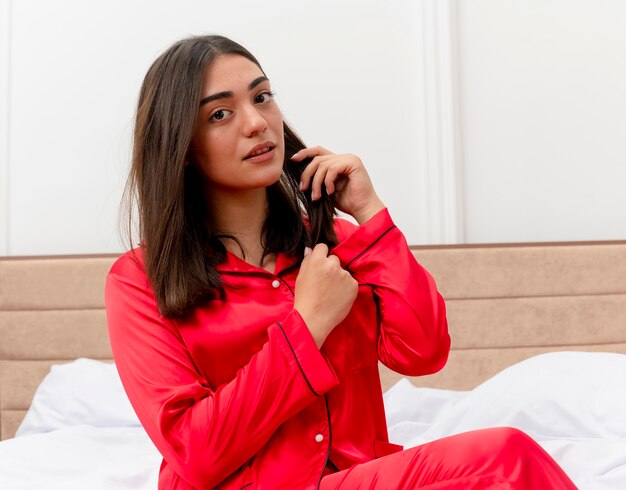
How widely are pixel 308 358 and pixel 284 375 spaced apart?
0.15ft

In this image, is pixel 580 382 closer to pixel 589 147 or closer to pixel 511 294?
pixel 511 294

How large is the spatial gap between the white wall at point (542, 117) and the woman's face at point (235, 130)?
5.47 feet

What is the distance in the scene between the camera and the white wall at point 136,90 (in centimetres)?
294

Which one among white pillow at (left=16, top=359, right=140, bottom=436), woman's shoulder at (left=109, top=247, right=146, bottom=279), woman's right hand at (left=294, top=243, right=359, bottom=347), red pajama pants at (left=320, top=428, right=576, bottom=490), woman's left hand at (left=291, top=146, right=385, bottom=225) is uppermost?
woman's left hand at (left=291, top=146, right=385, bottom=225)

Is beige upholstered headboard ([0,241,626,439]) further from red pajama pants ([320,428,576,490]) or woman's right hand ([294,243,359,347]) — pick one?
red pajama pants ([320,428,576,490])

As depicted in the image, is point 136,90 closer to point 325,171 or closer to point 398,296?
point 325,171

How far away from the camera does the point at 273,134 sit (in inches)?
55.2

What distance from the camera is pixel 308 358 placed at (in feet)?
4.03

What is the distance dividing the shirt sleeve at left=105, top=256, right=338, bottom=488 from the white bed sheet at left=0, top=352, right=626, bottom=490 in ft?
2.39

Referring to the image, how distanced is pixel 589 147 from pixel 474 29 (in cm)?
61

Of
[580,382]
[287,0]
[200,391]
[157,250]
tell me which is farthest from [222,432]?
[287,0]

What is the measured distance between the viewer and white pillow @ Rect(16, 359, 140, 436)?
2488 millimetres

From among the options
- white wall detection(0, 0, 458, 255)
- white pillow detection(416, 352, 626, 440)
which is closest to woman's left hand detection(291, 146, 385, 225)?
white pillow detection(416, 352, 626, 440)

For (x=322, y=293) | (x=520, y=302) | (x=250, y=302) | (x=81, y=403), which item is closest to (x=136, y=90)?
(x=81, y=403)
